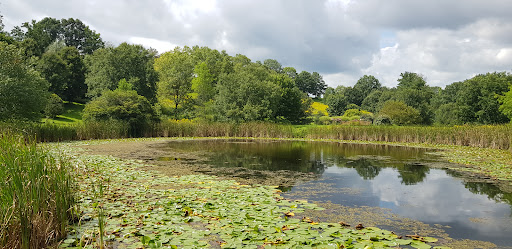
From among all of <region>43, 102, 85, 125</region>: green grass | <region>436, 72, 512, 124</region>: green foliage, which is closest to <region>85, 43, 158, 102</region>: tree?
<region>43, 102, 85, 125</region>: green grass

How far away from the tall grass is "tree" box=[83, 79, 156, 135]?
23.1m

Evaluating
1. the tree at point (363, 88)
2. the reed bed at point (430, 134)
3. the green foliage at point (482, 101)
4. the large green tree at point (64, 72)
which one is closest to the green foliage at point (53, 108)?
the large green tree at point (64, 72)

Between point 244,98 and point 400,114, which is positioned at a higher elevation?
point 244,98

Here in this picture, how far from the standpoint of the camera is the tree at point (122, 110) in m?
27.0

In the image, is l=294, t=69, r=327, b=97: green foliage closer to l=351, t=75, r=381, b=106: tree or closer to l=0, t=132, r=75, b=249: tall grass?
l=351, t=75, r=381, b=106: tree

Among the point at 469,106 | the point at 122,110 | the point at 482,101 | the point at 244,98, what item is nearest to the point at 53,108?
the point at 122,110

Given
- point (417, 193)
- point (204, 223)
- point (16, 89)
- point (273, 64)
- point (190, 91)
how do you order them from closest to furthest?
point (204, 223) → point (417, 193) → point (16, 89) → point (190, 91) → point (273, 64)

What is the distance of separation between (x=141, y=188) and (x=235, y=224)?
141 inches

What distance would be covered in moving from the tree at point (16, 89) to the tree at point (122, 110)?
5.45 meters

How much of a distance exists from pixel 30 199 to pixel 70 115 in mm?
45221

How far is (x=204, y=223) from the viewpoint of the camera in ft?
18.7

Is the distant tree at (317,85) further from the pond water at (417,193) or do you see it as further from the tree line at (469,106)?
the pond water at (417,193)

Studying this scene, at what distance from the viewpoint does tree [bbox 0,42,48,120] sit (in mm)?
19438

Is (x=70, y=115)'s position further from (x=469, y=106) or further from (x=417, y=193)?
(x=469, y=106)
